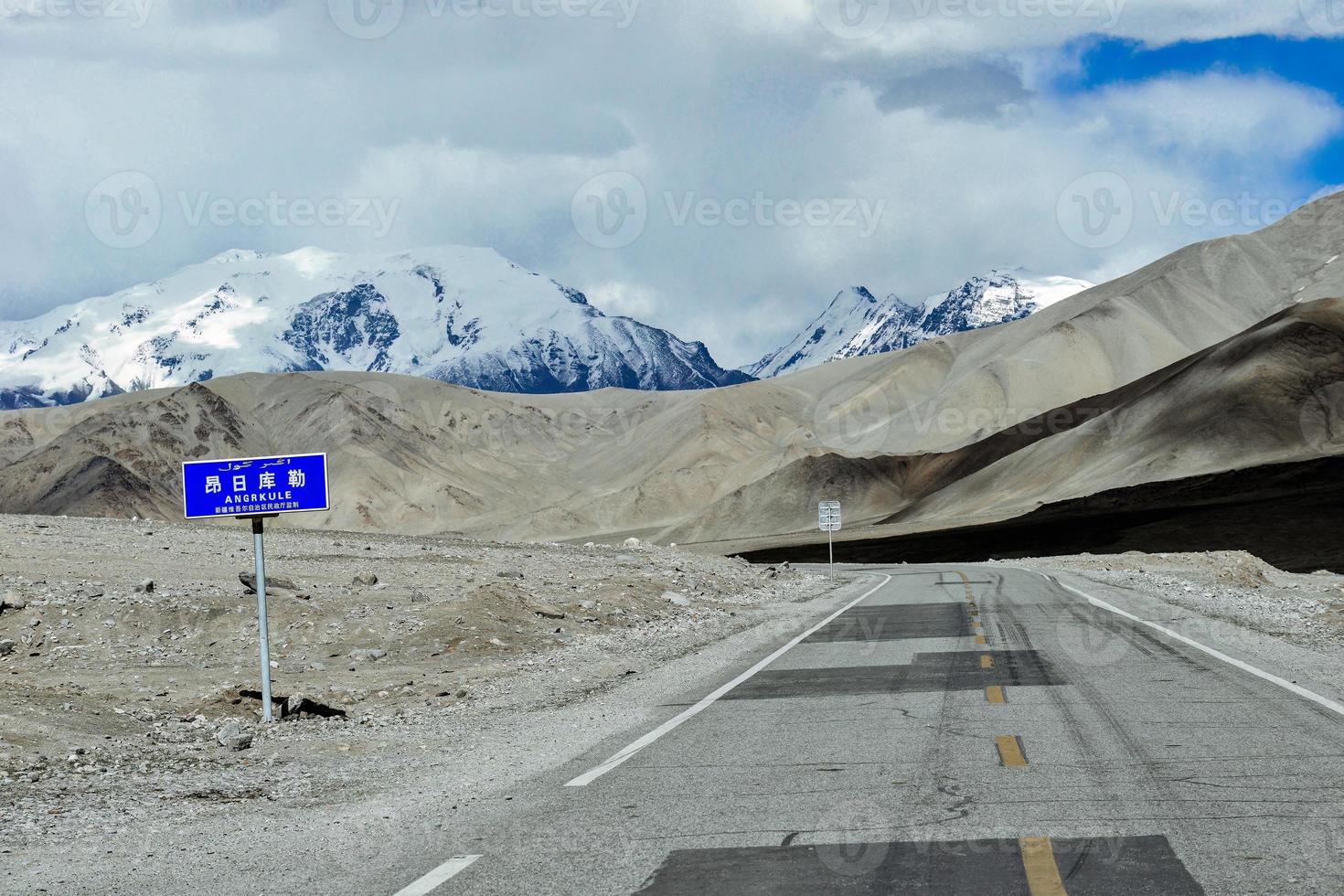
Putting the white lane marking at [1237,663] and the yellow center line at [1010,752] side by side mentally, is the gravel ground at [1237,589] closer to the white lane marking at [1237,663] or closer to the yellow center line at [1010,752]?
the white lane marking at [1237,663]

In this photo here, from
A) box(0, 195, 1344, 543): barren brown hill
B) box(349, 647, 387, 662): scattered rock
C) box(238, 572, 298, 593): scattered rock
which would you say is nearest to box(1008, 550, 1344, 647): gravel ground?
box(349, 647, 387, 662): scattered rock

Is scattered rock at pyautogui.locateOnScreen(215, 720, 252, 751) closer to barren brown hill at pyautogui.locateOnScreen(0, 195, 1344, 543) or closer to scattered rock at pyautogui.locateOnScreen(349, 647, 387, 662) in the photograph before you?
scattered rock at pyautogui.locateOnScreen(349, 647, 387, 662)

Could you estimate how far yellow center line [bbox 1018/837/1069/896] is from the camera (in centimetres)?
670

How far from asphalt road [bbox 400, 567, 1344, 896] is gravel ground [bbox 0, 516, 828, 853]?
1.86 m

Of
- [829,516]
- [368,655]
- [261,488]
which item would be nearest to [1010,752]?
[261,488]

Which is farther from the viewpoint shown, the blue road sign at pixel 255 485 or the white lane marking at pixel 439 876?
the blue road sign at pixel 255 485

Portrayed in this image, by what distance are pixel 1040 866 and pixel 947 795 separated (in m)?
1.87

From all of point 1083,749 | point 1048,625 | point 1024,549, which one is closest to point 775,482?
point 1024,549

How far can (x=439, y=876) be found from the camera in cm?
733

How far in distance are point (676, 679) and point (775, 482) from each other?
→ 13993 cm

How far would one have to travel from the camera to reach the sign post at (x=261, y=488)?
14523 mm

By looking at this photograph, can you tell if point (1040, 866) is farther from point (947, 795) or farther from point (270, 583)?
point (270, 583)

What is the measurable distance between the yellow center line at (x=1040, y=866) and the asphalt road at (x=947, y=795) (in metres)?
0.02

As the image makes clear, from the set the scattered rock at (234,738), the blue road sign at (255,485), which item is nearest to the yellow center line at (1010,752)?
the scattered rock at (234,738)
